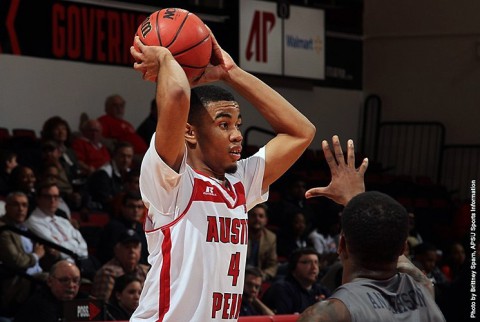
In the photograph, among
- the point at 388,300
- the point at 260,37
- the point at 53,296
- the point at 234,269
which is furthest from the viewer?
the point at 260,37

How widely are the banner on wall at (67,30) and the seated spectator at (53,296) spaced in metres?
4.95

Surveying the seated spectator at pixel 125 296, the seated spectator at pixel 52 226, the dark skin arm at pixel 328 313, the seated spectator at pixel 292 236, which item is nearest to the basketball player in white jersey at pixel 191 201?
the dark skin arm at pixel 328 313

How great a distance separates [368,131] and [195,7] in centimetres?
433

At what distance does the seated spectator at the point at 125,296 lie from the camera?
7863 mm

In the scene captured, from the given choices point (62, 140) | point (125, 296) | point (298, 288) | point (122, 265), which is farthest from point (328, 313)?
point (62, 140)

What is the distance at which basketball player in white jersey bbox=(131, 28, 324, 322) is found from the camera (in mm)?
3705

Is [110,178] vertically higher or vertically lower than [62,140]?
lower

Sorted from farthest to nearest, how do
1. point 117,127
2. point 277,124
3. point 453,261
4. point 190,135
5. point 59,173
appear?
point 453,261
point 117,127
point 59,173
point 277,124
point 190,135

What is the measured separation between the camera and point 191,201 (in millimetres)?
3840

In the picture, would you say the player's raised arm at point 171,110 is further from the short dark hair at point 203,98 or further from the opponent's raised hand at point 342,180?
the opponent's raised hand at point 342,180

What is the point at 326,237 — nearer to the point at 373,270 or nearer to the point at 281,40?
the point at 281,40

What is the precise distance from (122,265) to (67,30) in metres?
4.64

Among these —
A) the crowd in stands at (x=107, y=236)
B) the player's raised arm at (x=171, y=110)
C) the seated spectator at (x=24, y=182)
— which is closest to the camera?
the player's raised arm at (x=171, y=110)

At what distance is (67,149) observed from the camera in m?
11.2
